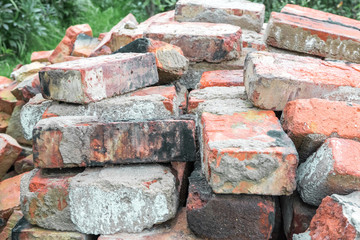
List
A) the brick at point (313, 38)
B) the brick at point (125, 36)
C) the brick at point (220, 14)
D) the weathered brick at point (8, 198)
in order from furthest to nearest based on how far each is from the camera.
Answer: the brick at point (220, 14), the brick at point (125, 36), the brick at point (313, 38), the weathered brick at point (8, 198)

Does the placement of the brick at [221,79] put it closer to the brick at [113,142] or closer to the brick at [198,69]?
the brick at [198,69]

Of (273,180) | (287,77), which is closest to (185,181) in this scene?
(273,180)

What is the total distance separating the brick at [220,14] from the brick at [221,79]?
0.95 m

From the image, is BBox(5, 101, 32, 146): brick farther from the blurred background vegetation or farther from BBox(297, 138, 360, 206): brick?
BBox(297, 138, 360, 206): brick

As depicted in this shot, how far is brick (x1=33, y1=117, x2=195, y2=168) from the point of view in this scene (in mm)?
2098

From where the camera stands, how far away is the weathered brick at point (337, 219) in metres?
1.60

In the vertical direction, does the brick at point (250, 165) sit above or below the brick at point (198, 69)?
above

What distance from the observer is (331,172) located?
5.89 ft

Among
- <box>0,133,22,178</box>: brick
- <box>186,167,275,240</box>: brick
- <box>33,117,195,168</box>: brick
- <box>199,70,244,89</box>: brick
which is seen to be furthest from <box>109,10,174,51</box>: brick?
<box>186,167,275,240</box>: brick

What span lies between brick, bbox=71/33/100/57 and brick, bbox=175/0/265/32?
3.22 ft

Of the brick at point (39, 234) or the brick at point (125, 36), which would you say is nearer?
the brick at point (39, 234)

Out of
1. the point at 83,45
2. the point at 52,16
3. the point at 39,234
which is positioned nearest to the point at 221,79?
the point at 39,234

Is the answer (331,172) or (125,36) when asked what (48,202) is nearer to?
(331,172)

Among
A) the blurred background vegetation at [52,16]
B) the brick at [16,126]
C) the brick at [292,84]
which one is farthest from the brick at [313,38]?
the blurred background vegetation at [52,16]
